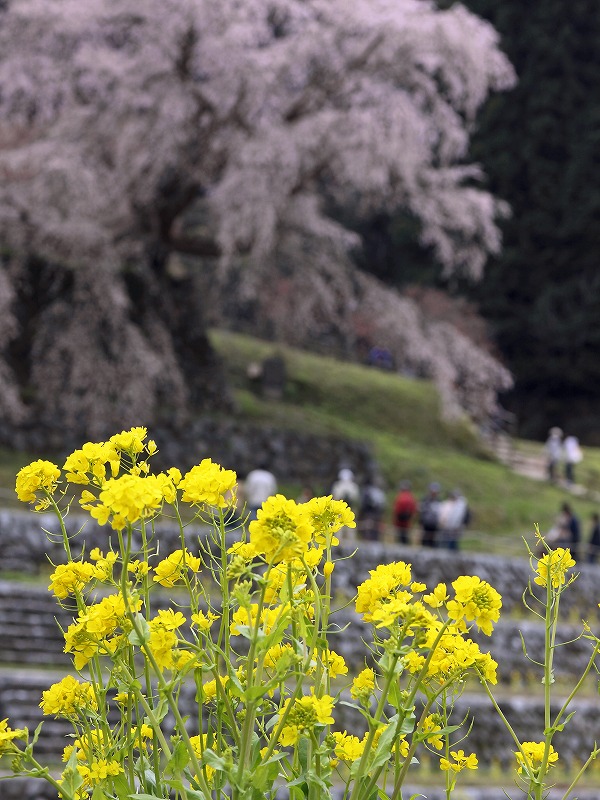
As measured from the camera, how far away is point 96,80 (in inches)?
607

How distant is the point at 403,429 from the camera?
2008 cm

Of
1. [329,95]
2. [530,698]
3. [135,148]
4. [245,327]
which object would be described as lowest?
[245,327]

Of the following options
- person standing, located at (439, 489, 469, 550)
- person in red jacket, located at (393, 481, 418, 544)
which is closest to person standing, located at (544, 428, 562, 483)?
person standing, located at (439, 489, 469, 550)

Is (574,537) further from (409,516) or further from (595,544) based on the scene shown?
(409,516)

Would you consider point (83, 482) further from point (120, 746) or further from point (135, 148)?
point (135, 148)

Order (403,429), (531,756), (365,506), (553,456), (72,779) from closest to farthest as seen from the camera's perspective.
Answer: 1. (72,779)
2. (531,756)
3. (365,506)
4. (403,429)
5. (553,456)

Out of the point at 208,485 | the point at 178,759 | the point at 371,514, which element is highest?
the point at 208,485

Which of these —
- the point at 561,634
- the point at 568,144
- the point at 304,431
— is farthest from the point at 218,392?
the point at 568,144

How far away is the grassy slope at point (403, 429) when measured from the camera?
1705 cm

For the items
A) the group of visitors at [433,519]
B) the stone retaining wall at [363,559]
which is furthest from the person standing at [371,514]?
the stone retaining wall at [363,559]

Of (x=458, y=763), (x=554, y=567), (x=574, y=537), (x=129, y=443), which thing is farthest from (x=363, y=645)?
(x=129, y=443)

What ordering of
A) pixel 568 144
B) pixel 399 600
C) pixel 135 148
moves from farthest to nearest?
pixel 568 144 < pixel 135 148 < pixel 399 600

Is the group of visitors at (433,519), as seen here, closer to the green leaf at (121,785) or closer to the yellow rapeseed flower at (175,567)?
the yellow rapeseed flower at (175,567)

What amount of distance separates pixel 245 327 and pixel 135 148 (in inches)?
380
